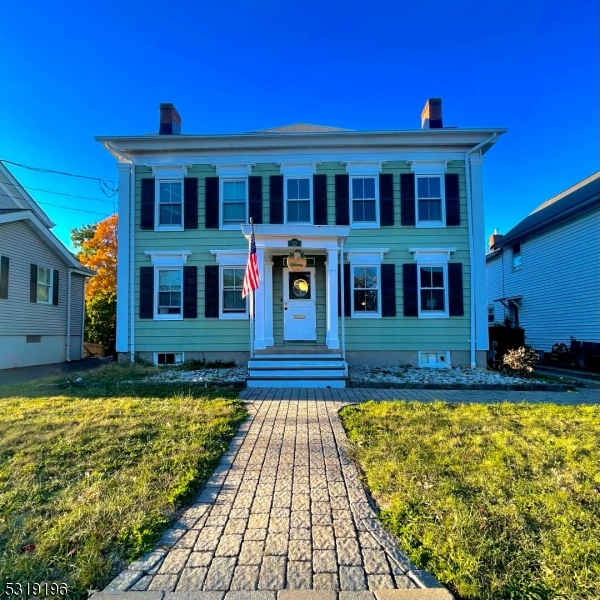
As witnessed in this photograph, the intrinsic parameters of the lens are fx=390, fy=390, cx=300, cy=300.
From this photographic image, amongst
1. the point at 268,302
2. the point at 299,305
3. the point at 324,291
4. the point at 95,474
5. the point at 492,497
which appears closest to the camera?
the point at 492,497

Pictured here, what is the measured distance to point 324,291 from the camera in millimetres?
11523

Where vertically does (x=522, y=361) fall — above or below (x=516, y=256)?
below

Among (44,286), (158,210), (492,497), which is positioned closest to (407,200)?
(158,210)

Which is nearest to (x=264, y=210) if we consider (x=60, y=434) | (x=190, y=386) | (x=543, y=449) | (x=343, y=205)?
(x=343, y=205)

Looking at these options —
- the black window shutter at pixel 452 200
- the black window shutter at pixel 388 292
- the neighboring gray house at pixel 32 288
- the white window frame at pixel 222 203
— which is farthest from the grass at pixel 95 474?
the black window shutter at pixel 452 200

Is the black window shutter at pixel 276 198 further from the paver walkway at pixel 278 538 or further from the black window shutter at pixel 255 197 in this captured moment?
the paver walkway at pixel 278 538

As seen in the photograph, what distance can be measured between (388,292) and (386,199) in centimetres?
279

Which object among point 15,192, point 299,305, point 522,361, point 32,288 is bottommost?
point 522,361

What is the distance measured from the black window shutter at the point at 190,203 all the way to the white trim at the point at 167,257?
0.87 meters

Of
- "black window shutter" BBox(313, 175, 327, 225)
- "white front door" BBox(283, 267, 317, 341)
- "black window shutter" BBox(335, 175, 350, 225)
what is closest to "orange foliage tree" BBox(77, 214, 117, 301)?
"white front door" BBox(283, 267, 317, 341)

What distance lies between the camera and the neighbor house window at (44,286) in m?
14.2

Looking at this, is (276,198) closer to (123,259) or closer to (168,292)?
(168,292)

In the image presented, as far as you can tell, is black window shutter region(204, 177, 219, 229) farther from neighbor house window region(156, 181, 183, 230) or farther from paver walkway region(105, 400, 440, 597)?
paver walkway region(105, 400, 440, 597)

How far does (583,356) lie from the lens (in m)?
13.7
